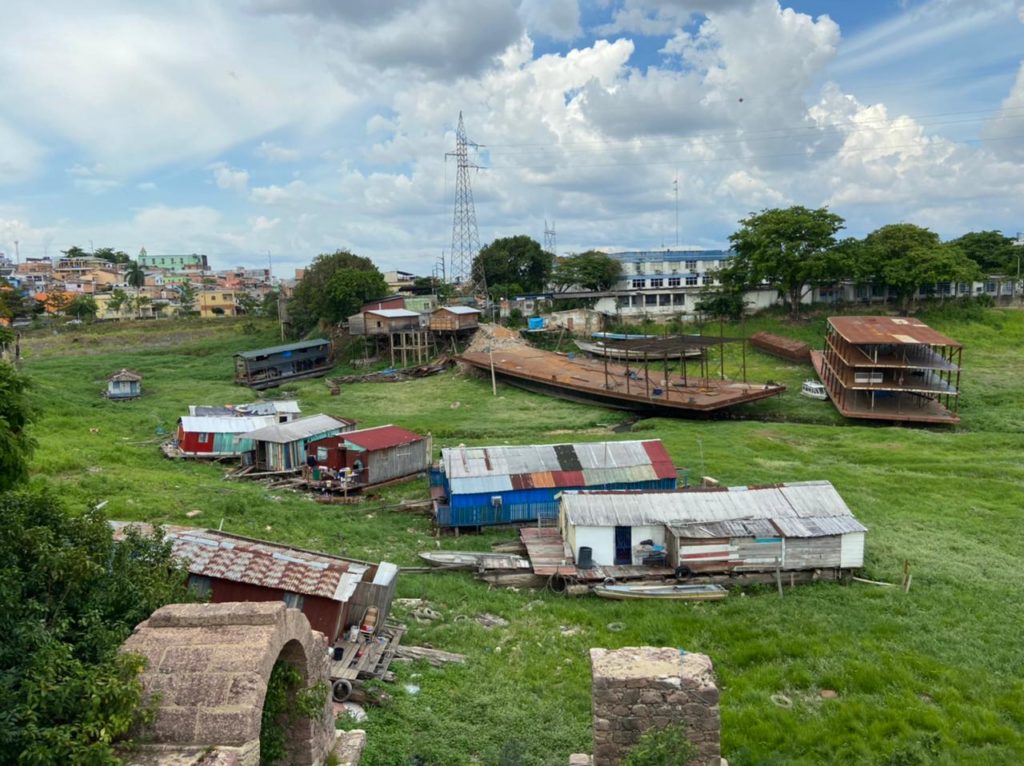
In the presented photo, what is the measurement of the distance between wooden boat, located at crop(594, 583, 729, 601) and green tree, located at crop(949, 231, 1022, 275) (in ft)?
242

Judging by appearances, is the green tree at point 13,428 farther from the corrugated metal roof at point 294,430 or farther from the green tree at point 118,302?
the green tree at point 118,302

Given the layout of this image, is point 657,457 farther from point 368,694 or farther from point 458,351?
point 458,351

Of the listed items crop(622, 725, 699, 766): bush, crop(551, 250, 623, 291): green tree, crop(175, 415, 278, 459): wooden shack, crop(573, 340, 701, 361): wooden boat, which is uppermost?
crop(551, 250, 623, 291): green tree

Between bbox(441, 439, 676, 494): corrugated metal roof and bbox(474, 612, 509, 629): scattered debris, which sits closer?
bbox(474, 612, 509, 629): scattered debris

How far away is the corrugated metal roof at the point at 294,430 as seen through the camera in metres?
32.4

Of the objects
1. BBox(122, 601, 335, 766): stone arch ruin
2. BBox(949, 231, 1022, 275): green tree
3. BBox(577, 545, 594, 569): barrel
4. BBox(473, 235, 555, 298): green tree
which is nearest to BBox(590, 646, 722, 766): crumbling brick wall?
BBox(122, 601, 335, 766): stone arch ruin

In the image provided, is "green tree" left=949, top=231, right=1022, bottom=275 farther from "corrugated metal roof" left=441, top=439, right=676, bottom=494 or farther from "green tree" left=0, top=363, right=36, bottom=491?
"green tree" left=0, top=363, right=36, bottom=491

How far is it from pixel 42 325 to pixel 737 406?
280ft

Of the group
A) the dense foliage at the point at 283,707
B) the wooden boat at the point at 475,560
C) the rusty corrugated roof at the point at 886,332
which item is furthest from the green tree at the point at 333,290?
the dense foliage at the point at 283,707

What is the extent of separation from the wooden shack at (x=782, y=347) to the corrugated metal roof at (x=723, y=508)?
37500mm

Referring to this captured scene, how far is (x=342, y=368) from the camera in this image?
66250mm

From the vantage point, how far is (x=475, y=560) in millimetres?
20922

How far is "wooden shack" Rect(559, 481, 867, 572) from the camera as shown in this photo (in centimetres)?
1964

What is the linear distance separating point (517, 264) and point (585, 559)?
66529mm
